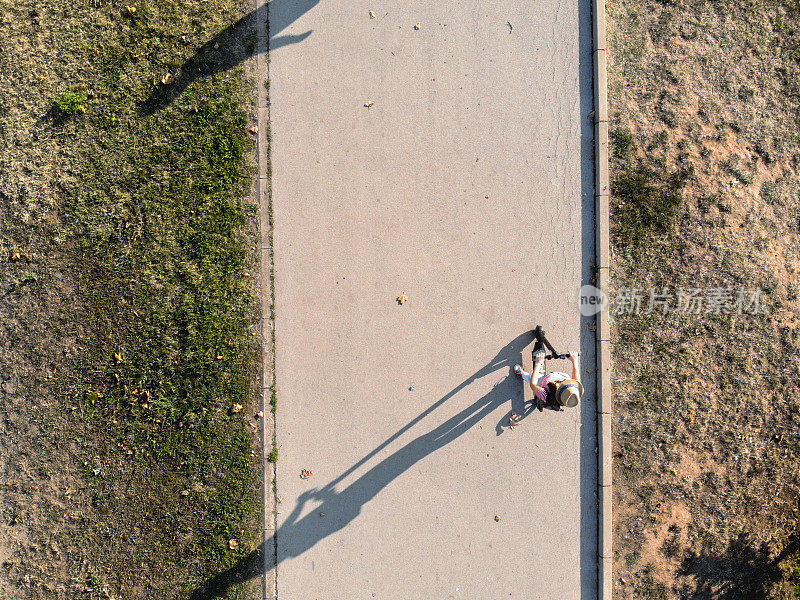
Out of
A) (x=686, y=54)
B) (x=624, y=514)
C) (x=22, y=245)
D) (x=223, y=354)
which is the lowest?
(x=624, y=514)

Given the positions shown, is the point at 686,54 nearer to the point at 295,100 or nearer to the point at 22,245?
the point at 295,100

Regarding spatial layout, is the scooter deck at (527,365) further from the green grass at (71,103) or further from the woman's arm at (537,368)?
the green grass at (71,103)

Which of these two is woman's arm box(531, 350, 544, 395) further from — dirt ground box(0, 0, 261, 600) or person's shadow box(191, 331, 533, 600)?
dirt ground box(0, 0, 261, 600)

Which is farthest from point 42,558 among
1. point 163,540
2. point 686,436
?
point 686,436

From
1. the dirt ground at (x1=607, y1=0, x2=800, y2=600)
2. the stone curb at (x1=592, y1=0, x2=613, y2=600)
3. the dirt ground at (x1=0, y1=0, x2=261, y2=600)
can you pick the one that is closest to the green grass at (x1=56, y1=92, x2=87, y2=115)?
the dirt ground at (x1=0, y1=0, x2=261, y2=600)

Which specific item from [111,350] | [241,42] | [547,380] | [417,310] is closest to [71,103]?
[241,42]

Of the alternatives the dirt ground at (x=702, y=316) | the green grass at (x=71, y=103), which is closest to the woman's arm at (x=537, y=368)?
the dirt ground at (x=702, y=316)
